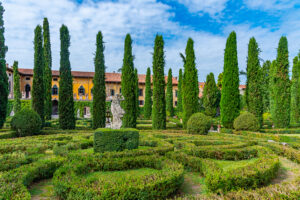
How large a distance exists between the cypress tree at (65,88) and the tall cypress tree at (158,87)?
6068mm

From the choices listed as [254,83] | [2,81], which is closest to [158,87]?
[254,83]

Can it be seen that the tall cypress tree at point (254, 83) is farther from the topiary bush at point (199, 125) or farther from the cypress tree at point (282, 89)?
the topiary bush at point (199, 125)

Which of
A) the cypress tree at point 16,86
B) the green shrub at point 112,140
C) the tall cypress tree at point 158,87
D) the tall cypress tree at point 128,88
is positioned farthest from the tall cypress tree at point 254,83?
the cypress tree at point 16,86

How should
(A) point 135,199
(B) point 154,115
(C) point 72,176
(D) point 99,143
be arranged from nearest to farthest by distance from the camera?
(A) point 135,199
(C) point 72,176
(D) point 99,143
(B) point 154,115

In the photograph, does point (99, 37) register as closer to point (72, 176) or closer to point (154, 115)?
point (154, 115)

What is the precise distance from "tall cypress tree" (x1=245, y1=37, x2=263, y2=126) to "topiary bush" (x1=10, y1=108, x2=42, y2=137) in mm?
14659

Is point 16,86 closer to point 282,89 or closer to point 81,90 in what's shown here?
point 81,90

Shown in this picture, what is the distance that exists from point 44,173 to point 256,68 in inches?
618

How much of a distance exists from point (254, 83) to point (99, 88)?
1193cm

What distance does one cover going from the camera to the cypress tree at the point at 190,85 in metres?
14.1

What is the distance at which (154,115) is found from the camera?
1441 centimetres

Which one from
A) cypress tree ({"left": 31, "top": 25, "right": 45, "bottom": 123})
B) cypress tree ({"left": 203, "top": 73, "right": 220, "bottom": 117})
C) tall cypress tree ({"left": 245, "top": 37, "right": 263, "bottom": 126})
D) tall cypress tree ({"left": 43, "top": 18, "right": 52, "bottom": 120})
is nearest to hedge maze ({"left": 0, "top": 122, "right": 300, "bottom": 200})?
cypress tree ({"left": 31, "top": 25, "right": 45, "bottom": 123})

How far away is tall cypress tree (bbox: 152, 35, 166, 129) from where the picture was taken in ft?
47.1

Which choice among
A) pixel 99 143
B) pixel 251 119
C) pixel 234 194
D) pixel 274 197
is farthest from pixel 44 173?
pixel 251 119
